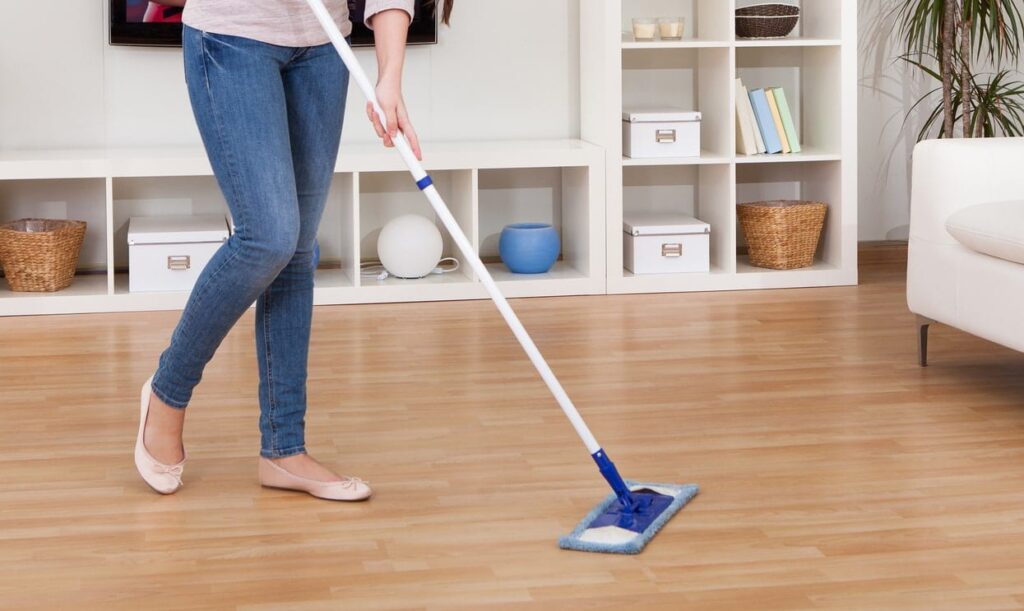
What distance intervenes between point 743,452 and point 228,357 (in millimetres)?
1392

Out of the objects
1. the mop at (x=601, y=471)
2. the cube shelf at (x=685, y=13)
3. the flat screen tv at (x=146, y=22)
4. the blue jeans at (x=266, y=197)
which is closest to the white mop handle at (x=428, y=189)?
the mop at (x=601, y=471)

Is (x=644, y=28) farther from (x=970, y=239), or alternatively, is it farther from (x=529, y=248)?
(x=970, y=239)

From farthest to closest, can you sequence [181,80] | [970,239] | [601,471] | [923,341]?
[181,80]
[923,341]
[970,239]
[601,471]

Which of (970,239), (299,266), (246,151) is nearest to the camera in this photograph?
(246,151)

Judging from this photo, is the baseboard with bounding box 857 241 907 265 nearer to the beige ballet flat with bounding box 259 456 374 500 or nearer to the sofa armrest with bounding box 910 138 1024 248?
the sofa armrest with bounding box 910 138 1024 248

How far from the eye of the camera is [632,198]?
4.60m

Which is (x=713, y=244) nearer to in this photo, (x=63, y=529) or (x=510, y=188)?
(x=510, y=188)

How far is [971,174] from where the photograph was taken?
9.39 ft

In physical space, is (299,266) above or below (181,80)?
below

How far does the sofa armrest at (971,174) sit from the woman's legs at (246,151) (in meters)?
1.58

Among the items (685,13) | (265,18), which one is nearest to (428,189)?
(265,18)

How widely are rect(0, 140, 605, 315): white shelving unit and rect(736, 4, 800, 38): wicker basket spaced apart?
645 mm

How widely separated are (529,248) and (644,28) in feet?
2.59

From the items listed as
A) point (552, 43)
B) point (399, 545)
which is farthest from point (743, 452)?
point (552, 43)
